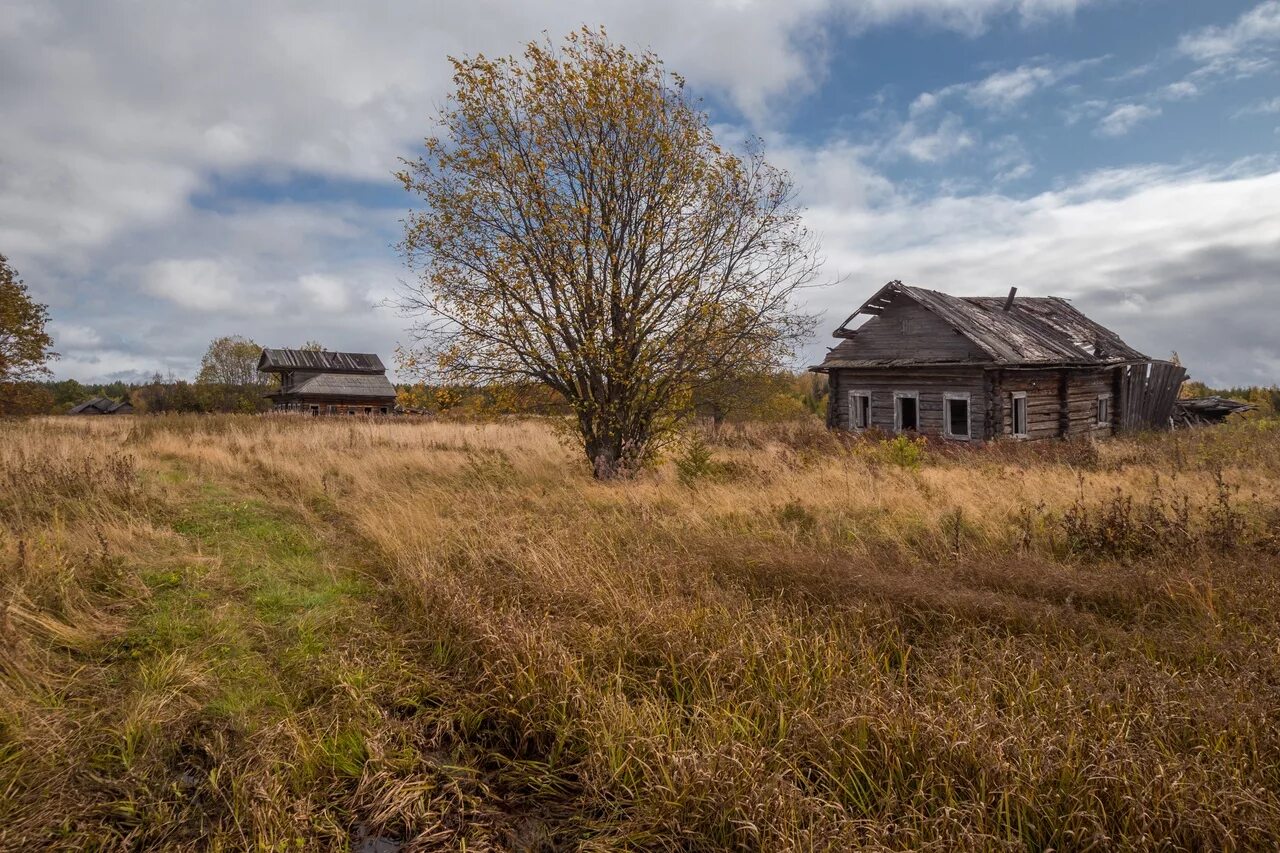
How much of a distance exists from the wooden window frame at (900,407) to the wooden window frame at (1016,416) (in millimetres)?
2506

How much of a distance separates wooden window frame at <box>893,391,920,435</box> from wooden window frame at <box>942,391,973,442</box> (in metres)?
0.81

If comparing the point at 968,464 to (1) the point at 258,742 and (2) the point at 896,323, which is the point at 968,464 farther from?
(1) the point at 258,742

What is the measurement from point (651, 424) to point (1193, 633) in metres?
9.12

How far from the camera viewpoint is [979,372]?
63.3 ft

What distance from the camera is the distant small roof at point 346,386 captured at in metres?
48.2

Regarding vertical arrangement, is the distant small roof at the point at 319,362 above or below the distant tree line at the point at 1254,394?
above

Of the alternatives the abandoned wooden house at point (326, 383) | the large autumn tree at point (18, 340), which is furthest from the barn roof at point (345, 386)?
the large autumn tree at point (18, 340)

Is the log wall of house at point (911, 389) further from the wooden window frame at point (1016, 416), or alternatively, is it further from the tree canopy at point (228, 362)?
the tree canopy at point (228, 362)

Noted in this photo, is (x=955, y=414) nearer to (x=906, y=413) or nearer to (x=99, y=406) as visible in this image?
(x=906, y=413)

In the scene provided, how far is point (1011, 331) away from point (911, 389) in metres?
3.59

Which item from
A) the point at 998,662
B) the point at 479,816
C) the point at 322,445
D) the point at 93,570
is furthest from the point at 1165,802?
the point at 322,445

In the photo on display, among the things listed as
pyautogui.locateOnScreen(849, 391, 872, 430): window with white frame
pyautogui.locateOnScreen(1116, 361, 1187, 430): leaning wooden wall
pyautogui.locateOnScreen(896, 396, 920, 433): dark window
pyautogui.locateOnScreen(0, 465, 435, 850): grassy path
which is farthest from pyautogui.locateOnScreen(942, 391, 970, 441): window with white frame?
pyautogui.locateOnScreen(0, 465, 435, 850): grassy path

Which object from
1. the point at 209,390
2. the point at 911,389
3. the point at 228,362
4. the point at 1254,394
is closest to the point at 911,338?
the point at 911,389

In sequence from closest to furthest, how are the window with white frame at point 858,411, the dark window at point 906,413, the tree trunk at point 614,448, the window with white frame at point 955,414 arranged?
the tree trunk at point 614,448, the window with white frame at point 955,414, the dark window at point 906,413, the window with white frame at point 858,411
